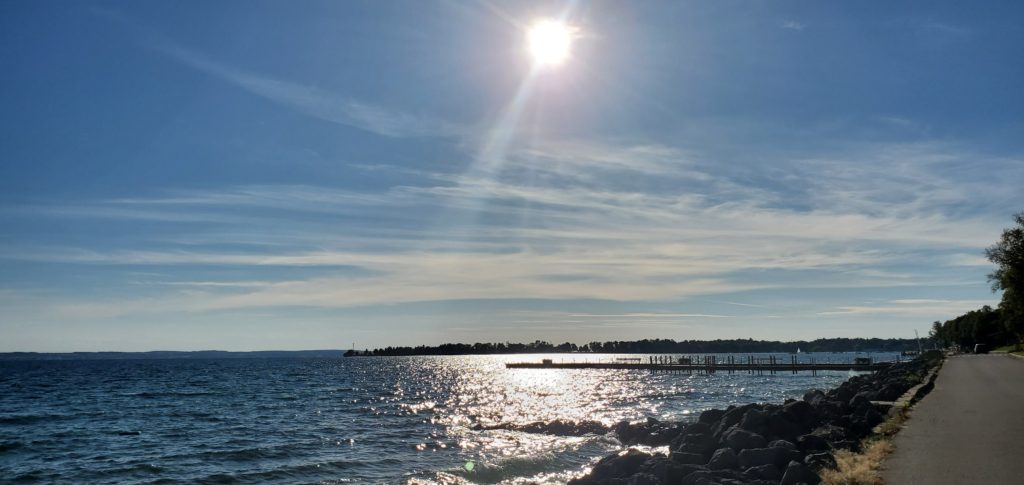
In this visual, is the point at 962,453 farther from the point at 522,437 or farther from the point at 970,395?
the point at 522,437

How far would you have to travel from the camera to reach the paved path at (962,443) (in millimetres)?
13031

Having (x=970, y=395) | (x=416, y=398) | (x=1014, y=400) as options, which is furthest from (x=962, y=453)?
(x=416, y=398)

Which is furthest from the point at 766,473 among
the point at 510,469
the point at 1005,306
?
the point at 1005,306

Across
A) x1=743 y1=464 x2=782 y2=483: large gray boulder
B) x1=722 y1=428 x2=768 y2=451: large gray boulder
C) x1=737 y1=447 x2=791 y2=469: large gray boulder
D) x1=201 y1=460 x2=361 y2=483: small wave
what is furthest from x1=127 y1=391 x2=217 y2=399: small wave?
x1=743 y1=464 x2=782 y2=483: large gray boulder

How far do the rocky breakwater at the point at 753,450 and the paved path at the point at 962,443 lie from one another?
4.77ft

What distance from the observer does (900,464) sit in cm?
1427

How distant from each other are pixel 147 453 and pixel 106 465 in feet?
10.0

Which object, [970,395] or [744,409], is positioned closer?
[744,409]

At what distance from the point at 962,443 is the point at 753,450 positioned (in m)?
4.73

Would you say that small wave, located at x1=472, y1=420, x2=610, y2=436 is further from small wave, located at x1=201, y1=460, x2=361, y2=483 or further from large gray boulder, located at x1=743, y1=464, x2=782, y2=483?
large gray boulder, located at x1=743, y1=464, x2=782, y2=483

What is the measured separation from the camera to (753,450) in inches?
679

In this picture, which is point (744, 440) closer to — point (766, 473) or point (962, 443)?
point (766, 473)

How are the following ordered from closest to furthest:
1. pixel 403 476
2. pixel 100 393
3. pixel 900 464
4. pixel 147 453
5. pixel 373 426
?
pixel 900 464 < pixel 403 476 < pixel 147 453 < pixel 373 426 < pixel 100 393

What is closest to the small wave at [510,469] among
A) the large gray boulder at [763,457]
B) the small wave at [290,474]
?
the small wave at [290,474]
